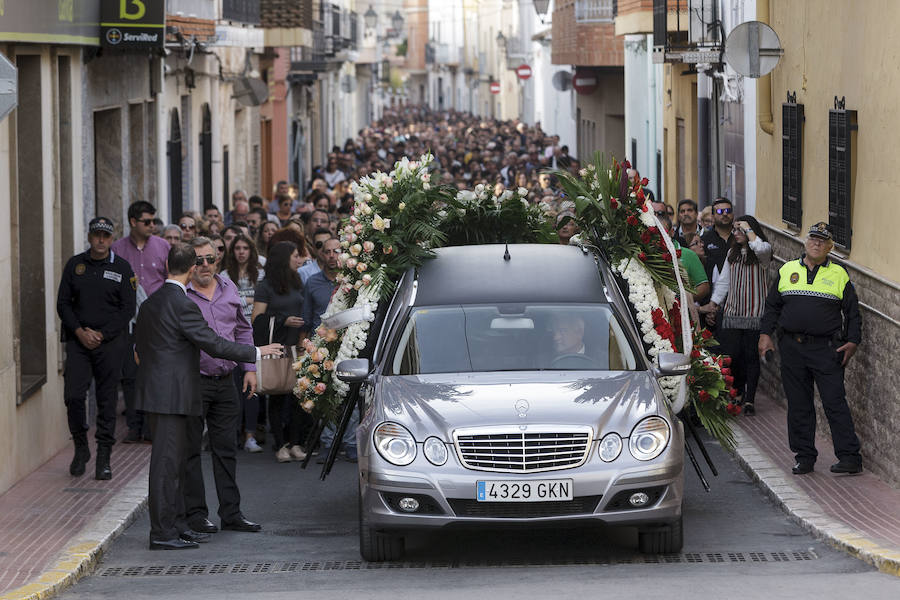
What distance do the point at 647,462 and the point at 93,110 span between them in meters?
10.1

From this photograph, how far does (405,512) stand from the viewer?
952cm

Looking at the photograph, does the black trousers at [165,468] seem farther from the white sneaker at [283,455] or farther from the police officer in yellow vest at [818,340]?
the police officer in yellow vest at [818,340]

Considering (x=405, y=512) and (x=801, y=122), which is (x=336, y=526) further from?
(x=801, y=122)

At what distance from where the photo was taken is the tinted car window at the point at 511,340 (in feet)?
34.0

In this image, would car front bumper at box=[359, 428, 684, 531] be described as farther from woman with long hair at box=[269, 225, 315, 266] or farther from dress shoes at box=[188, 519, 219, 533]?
woman with long hair at box=[269, 225, 315, 266]

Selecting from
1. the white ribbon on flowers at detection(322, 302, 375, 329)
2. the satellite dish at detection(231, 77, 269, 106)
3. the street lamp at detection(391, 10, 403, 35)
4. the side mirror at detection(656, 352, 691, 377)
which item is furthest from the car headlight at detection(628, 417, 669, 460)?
the street lamp at detection(391, 10, 403, 35)

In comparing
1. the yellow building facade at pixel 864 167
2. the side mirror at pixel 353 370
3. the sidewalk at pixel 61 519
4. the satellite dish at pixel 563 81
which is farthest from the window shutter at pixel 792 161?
the satellite dish at pixel 563 81

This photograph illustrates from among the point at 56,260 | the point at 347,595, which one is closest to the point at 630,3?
the point at 56,260

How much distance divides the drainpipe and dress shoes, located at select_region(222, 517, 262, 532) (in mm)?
8991

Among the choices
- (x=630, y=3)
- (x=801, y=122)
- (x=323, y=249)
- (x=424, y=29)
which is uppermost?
(x=424, y=29)

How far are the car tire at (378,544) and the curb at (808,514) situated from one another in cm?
256

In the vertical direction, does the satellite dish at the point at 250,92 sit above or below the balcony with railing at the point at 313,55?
below

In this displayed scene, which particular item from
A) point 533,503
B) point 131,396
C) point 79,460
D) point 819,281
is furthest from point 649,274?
point 131,396

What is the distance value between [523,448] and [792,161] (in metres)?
8.30
